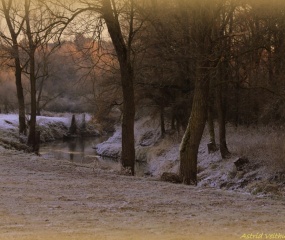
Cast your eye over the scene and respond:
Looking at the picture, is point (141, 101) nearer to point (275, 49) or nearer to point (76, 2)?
point (275, 49)

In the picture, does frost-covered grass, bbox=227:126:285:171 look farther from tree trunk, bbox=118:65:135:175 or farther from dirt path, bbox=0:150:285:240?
dirt path, bbox=0:150:285:240

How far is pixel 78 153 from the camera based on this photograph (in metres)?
31.6

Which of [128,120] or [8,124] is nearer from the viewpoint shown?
[128,120]

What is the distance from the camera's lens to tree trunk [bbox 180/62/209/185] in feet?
47.6

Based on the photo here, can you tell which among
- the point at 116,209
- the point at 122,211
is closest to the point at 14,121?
the point at 116,209

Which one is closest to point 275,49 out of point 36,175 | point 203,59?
point 203,59

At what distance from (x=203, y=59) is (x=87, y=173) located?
4.90m

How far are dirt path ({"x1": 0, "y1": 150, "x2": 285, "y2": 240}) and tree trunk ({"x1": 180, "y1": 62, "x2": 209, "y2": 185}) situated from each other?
365 cm

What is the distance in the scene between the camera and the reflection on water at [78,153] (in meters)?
26.1

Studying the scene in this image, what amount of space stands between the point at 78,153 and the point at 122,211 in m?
24.5

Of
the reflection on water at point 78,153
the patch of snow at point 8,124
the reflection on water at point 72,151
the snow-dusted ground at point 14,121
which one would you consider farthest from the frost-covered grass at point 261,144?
the snow-dusted ground at point 14,121

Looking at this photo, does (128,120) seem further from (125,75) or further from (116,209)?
(116,209)

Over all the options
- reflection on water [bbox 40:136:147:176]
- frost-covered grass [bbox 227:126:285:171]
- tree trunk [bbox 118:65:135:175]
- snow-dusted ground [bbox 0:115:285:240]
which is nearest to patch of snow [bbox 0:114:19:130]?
reflection on water [bbox 40:136:147:176]

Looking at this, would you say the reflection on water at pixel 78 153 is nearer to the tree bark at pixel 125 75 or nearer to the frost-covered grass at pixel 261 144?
the tree bark at pixel 125 75
